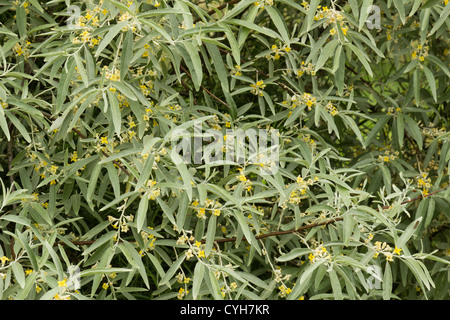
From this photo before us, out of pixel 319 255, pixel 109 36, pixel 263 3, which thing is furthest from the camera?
pixel 263 3

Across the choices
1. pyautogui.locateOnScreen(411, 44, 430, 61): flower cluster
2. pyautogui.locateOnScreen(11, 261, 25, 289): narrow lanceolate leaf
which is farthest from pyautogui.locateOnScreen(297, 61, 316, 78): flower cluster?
pyautogui.locateOnScreen(11, 261, 25, 289): narrow lanceolate leaf

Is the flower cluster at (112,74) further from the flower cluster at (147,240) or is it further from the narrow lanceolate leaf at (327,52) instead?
the narrow lanceolate leaf at (327,52)

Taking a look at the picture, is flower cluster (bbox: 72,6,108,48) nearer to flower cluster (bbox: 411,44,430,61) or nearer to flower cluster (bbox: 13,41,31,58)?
flower cluster (bbox: 13,41,31,58)

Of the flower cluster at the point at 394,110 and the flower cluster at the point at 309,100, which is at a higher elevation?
the flower cluster at the point at 309,100

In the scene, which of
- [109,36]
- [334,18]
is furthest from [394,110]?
[109,36]

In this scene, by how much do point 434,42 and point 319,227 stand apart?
3.04ft

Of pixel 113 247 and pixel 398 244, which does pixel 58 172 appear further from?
pixel 398 244

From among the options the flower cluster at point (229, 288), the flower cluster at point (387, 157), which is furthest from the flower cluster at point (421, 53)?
the flower cluster at point (229, 288)

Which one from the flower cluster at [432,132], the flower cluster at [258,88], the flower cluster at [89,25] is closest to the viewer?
the flower cluster at [89,25]

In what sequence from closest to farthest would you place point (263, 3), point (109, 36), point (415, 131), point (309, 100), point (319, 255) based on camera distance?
point (109, 36)
point (319, 255)
point (263, 3)
point (309, 100)
point (415, 131)

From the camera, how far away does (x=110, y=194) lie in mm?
1757

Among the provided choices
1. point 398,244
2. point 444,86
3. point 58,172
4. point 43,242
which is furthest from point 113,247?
point 444,86

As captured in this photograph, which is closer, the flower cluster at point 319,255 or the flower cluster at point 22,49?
the flower cluster at point 319,255

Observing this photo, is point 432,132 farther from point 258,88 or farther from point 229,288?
point 229,288
